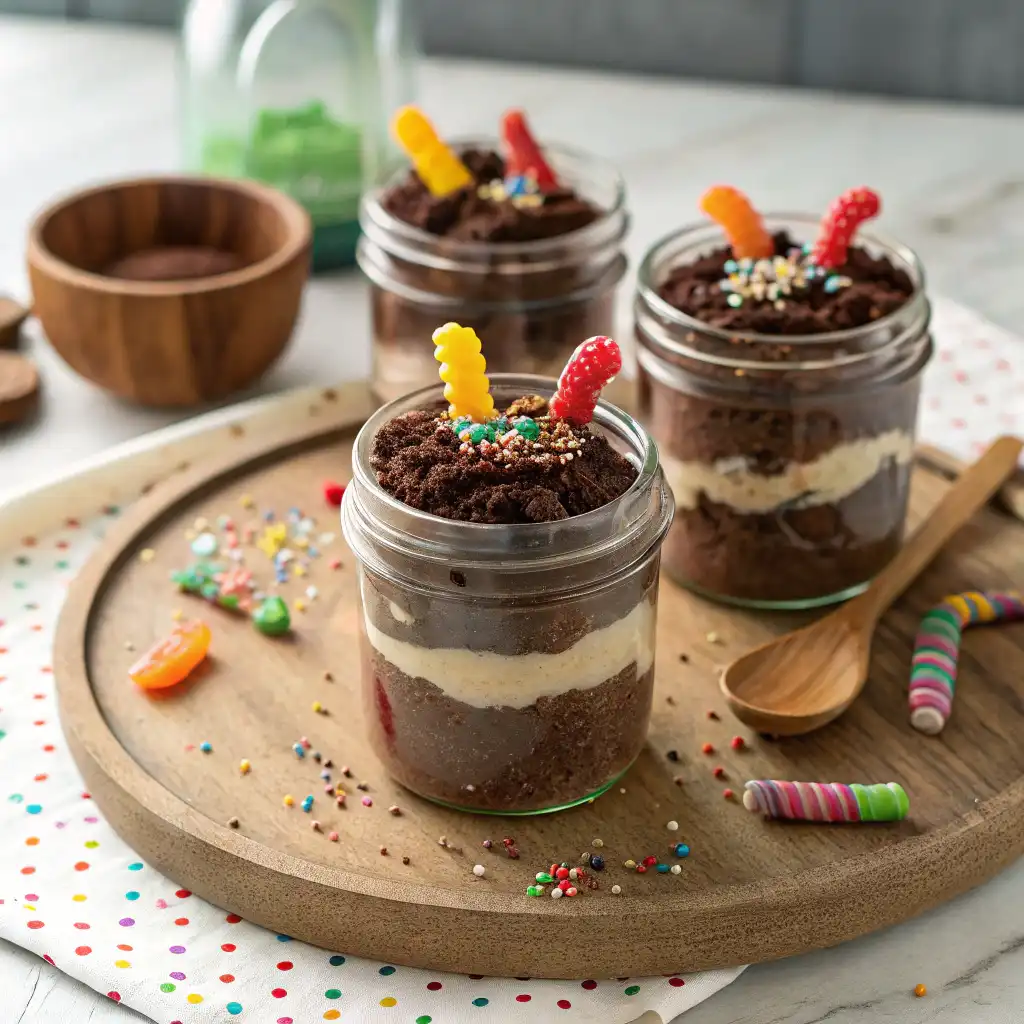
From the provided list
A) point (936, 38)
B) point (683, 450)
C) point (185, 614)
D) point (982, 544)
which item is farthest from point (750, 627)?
point (936, 38)

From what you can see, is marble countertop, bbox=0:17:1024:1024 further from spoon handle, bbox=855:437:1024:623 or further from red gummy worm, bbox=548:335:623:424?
red gummy worm, bbox=548:335:623:424

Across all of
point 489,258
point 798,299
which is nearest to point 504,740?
point 798,299

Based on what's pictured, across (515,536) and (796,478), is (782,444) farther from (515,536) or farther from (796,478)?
(515,536)

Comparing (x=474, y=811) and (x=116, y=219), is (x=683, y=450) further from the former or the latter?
(x=116, y=219)

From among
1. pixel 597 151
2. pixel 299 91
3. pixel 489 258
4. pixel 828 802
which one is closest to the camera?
pixel 828 802

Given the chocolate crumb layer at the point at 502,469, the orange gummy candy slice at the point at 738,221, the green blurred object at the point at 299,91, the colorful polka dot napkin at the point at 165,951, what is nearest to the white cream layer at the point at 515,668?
the chocolate crumb layer at the point at 502,469

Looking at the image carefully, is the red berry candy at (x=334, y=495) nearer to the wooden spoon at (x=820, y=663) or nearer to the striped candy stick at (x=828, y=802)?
the wooden spoon at (x=820, y=663)
